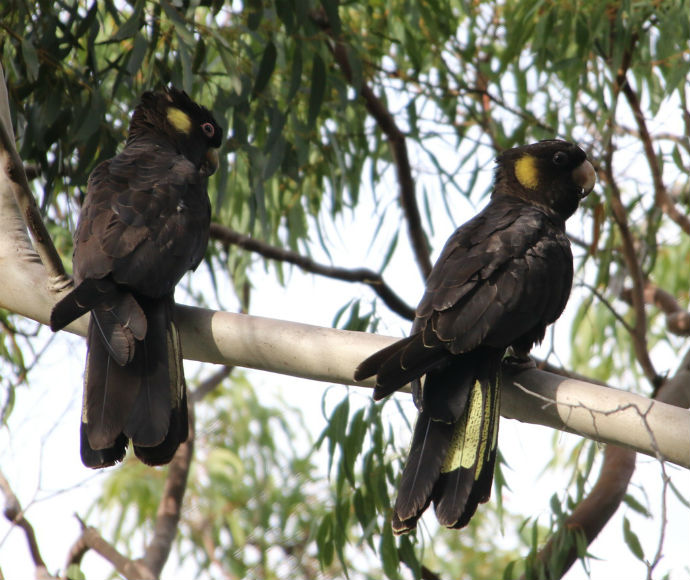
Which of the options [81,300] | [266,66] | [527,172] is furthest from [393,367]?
[266,66]

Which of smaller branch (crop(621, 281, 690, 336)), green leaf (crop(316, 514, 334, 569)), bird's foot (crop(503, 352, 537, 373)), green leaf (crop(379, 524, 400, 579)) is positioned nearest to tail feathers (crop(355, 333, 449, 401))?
bird's foot (crop(503, 352, 537, 373))

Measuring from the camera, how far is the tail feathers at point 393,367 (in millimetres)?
1837

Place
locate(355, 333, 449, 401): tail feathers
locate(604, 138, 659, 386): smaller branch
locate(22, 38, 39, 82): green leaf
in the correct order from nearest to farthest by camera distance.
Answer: locate(355, 333, 449, 401): tail feathers, locate(22, 38, 39, 82): green leaf, locate(604, 138, 659, 386): smaller branch

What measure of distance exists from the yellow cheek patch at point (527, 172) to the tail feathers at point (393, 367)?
1054 mm

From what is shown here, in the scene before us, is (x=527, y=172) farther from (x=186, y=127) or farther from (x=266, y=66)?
(x=186, y=127)

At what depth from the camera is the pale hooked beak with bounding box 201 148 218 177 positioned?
2.92m

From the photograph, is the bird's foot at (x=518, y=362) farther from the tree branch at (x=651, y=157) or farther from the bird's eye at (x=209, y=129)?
the tree branch at (x=651, y=157)

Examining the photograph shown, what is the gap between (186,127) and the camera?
2.89 m

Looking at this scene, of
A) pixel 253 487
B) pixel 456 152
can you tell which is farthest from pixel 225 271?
pixel 253 487

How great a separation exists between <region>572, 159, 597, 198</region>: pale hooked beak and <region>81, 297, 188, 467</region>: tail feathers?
133cm

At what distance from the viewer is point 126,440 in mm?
1920

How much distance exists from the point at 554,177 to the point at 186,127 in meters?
1.10

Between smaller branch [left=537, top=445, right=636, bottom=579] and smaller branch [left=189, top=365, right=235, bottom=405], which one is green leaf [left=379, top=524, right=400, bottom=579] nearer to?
smaller branch [left=537, top=445, right=636, bottom=579]

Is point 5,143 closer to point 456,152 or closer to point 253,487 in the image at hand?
point 456,152
